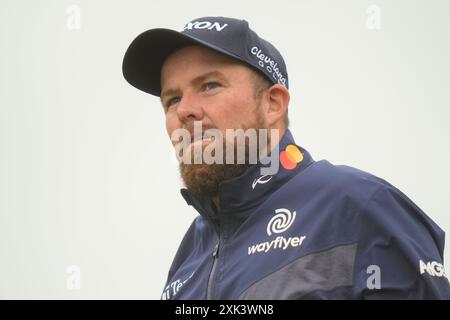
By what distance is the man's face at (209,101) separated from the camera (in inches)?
115

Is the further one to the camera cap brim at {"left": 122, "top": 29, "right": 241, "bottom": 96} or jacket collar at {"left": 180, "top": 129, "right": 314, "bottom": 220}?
cap brim at {"left": 122, "top": 29, "right": 241, "bottom": 96}

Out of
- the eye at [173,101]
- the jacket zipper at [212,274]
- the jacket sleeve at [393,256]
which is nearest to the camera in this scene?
the jacket sleeve at [393,256]

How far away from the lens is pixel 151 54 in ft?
10.6

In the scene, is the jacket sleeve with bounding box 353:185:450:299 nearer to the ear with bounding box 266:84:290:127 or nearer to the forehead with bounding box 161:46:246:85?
the ear with bounding box 266:84:290:127

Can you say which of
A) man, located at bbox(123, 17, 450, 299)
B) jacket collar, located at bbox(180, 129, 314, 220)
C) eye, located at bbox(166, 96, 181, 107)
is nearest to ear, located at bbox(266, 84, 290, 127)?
man, located at bbox(123, 17, 450, 299)

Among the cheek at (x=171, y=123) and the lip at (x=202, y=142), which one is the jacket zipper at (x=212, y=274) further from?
the cheek at (x=171, y=123)

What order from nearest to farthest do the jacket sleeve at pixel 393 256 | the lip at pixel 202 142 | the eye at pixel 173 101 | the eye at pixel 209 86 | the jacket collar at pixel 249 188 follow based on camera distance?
the jacket sleeve at pixel 393 256 → the jacket collar at pixel 249 188 → the lip at pixel 202 142 → the eye at pixel 209 86 → the eye at pixel 173 101

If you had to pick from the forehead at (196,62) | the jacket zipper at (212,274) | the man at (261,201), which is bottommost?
the jacket zipper at (212,274)

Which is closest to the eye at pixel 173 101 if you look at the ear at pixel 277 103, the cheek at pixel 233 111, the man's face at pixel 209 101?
the man's face at pixel 209 101

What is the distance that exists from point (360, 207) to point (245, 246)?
0.53 metres

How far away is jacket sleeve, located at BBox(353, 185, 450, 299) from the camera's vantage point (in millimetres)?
2246

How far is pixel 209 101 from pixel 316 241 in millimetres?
886

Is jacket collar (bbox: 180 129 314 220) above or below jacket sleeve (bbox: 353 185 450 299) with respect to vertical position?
above
